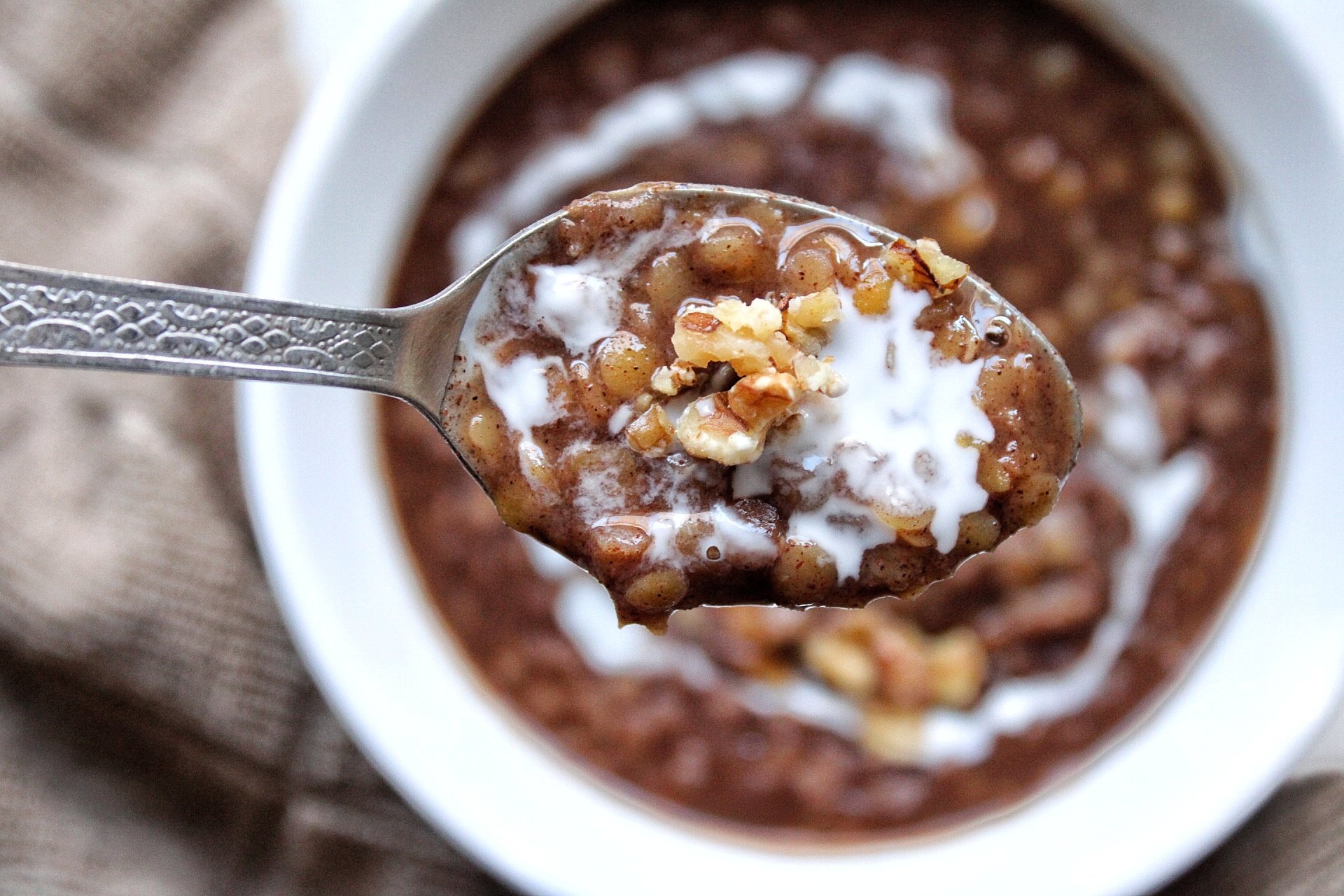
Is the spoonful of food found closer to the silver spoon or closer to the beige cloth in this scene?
the silver spoon

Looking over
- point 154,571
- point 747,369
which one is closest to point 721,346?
point 747,369

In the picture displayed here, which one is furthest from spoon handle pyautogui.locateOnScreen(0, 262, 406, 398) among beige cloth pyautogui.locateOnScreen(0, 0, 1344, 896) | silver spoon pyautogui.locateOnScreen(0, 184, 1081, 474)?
beige cloth pyautogui.locateOnScreen(0, 0, 1344, 896)

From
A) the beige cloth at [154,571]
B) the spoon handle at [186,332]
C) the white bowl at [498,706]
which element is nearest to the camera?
the spoon handle at [186,332]

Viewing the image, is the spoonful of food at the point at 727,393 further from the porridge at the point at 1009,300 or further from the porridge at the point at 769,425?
the porridge at the point at 1009,300

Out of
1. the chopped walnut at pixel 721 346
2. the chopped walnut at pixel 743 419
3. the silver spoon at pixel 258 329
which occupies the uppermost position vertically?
the silver spoon at pixel 258 329

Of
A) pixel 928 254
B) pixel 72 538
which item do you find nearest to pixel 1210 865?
pixel 928 254

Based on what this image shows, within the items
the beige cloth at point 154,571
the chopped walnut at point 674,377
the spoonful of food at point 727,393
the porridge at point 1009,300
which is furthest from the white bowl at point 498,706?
the chopped walnut at point 674,377
